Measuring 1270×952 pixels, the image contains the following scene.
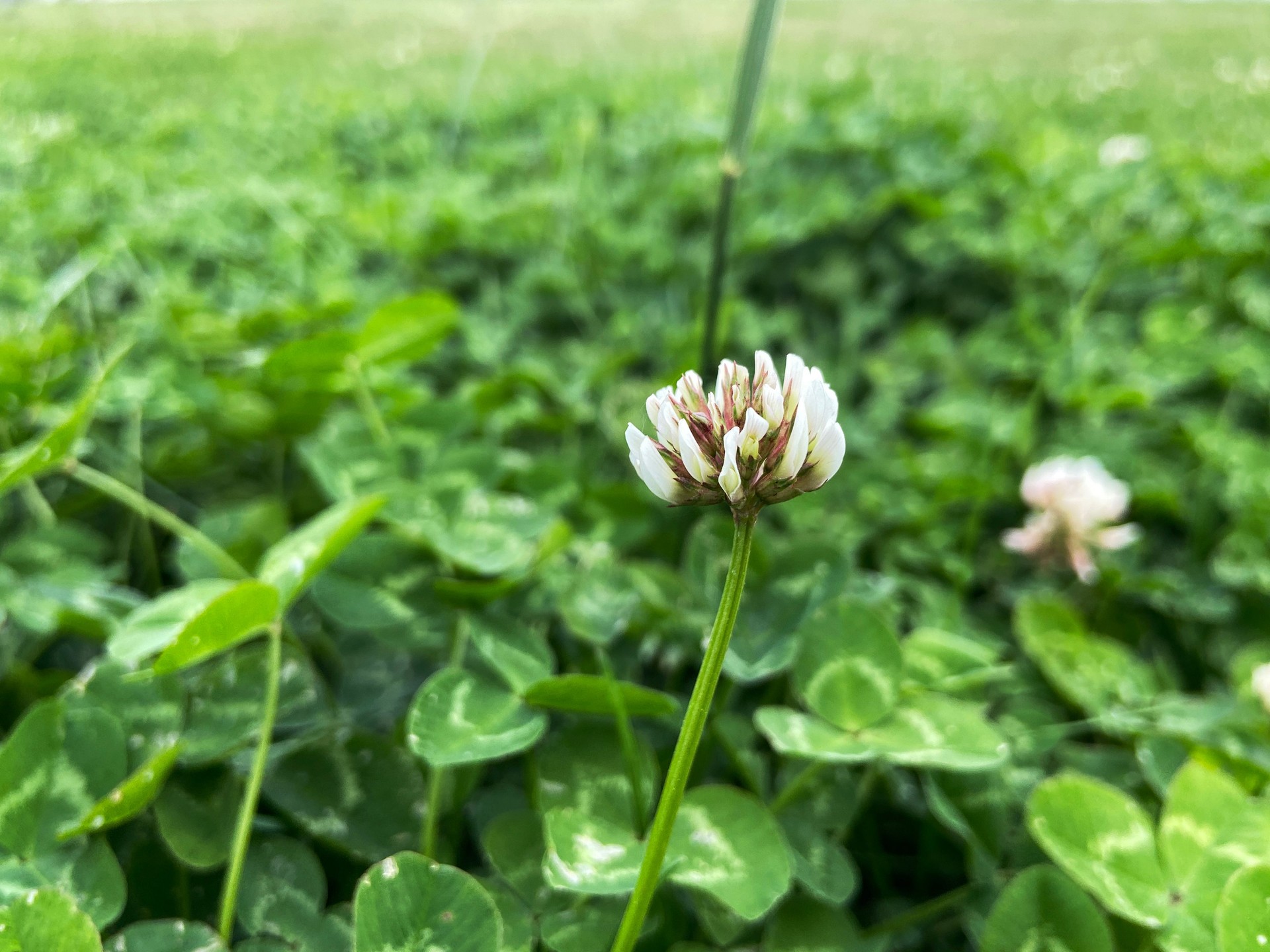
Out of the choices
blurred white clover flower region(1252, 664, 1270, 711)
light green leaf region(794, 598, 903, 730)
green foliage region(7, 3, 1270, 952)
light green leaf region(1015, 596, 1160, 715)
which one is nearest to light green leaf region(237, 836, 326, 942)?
green foliage region(7, 3, 1270, 952)

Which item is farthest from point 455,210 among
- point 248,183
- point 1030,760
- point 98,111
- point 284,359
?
point 98,111

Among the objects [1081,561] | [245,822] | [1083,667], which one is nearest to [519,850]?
[245,822]

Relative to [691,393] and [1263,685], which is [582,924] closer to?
[691,393]

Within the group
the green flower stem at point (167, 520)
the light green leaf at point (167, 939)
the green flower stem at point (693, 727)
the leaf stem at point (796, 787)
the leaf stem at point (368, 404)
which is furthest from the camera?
the leaf stem at point (368, 404)

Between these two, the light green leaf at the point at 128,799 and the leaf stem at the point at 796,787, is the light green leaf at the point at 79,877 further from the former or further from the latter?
the leaf stem at the point at 796,787

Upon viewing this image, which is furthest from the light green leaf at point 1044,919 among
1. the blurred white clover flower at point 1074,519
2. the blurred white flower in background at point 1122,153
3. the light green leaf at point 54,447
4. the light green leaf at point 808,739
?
the blurred white flower in background at point 1122,153

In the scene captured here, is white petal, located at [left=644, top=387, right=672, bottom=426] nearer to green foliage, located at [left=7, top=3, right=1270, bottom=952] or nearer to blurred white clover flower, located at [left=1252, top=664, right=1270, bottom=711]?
green foliage, located at [left=7, top=3, right=1270, bottom=952]
